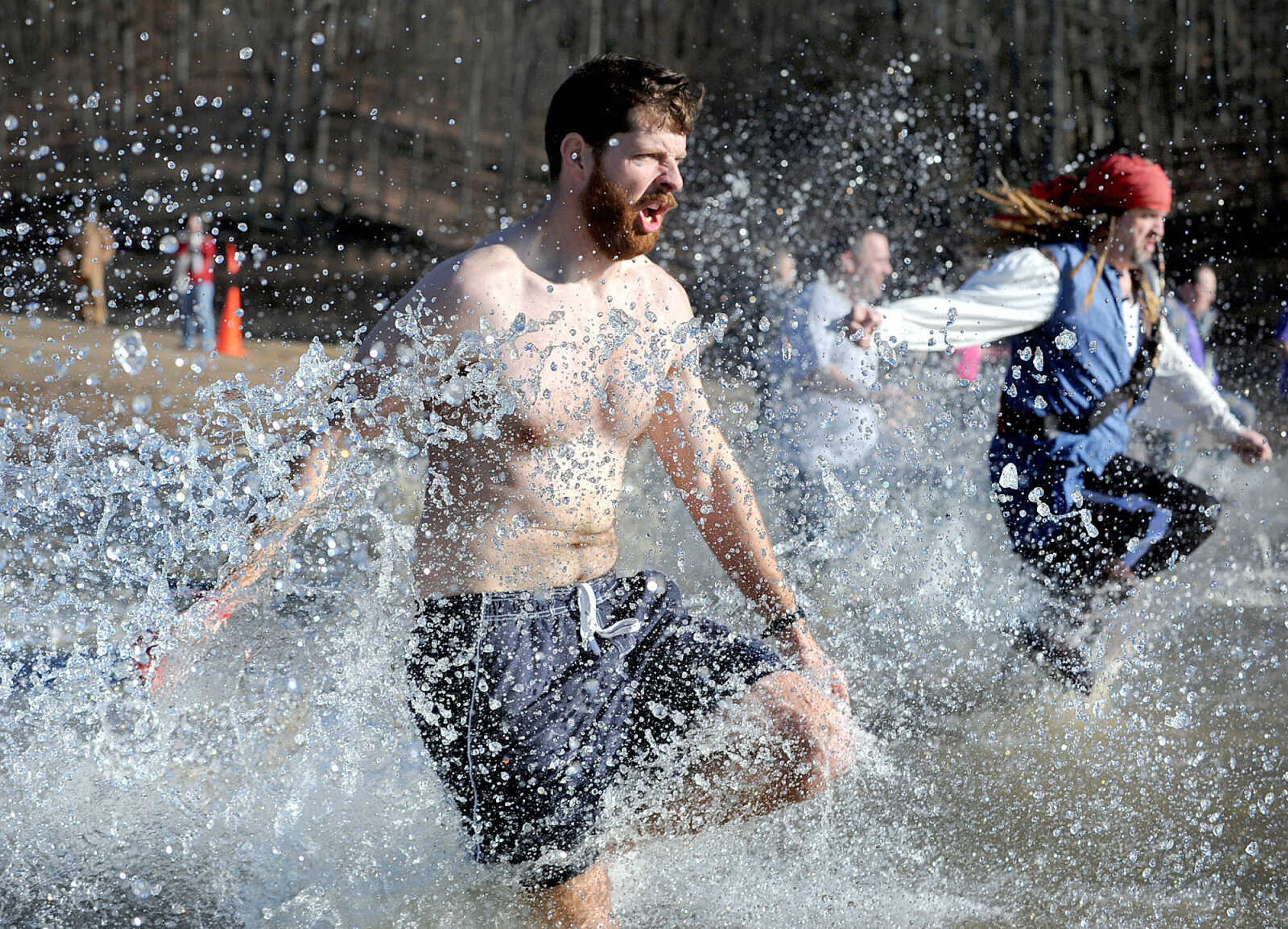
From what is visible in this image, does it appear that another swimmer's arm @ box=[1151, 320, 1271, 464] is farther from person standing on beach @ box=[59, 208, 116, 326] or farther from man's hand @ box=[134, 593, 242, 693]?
person standing on beach @ box=[59, 208, 116, 326]

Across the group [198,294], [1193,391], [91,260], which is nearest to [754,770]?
[1193,391]

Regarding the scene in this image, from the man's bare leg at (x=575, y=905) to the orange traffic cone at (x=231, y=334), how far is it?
371 inches

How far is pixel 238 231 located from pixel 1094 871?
12272 mm

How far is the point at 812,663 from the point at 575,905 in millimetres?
668

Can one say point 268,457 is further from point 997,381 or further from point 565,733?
point 997,381

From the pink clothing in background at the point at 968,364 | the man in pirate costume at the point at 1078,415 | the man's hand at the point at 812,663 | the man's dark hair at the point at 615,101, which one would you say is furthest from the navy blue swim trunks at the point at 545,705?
the pink clothing in background at the point at 968,364

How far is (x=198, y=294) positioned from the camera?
1102 cm

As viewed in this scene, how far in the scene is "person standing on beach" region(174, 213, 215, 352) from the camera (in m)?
11.0

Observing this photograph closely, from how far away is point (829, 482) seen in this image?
15.7ft

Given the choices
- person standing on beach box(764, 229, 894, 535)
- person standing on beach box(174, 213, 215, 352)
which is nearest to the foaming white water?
person standing on beach box(764, 229, 894, 535)

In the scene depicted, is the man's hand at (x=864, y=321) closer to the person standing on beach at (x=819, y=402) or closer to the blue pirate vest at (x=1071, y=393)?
the blue pirate vest at (x=1071, y=393)

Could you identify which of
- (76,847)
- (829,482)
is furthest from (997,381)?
(76,847)

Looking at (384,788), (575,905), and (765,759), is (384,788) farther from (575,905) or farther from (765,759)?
(765,759)

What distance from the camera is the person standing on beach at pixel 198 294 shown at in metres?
11.0
